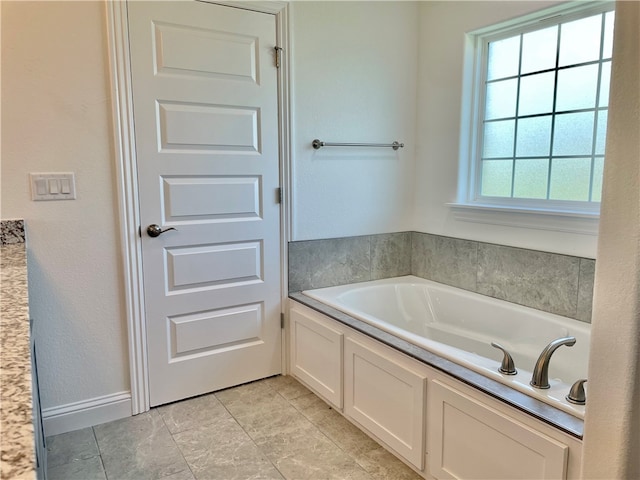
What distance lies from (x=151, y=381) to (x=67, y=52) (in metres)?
1.61

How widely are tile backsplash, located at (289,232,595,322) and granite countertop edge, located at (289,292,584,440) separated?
1.80ft

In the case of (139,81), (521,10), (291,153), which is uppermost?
(521,10)

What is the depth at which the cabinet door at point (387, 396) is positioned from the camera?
1.90 meters

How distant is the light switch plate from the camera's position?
206 centimetres

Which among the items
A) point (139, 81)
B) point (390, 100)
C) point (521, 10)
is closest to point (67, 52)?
point (139, 81)

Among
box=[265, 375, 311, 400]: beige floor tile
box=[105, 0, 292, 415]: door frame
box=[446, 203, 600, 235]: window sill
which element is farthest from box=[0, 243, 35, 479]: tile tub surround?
box=[446, 203, 600, 235]: window sill

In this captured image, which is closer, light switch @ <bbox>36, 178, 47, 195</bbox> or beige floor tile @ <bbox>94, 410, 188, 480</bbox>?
beige floor tile @ <bbox>94, 410, 188, 480</bbox>

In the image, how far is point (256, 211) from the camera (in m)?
2.66

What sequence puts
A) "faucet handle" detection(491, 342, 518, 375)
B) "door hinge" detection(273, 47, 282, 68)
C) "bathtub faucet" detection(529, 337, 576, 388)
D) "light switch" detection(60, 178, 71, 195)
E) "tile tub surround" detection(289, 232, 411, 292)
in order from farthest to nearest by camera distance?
1. "tile tub surround" detection(289, 232, 411, 292)
2. "door hinge" detection(273, 47, 282, 68)
3. "light switch" detection(60, 178, 71, 195)
4. "faucet handle" detection(491, 342, 518, 375)
5. "bathtub faucet" detection(529, 337, 576, 388)

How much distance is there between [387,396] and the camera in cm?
206

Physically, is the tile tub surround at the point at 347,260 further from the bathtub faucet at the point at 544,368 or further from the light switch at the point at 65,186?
the bathtub faucet at the point at 544,368

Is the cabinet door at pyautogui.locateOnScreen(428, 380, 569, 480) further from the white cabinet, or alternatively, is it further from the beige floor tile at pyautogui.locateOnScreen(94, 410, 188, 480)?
the beige floor tile at pyautogui.locateOnScreen(94, 410, 188, 480)

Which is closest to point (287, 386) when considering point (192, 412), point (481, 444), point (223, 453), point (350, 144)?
point (192, 412)

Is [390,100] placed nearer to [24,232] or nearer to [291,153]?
[291,153]
